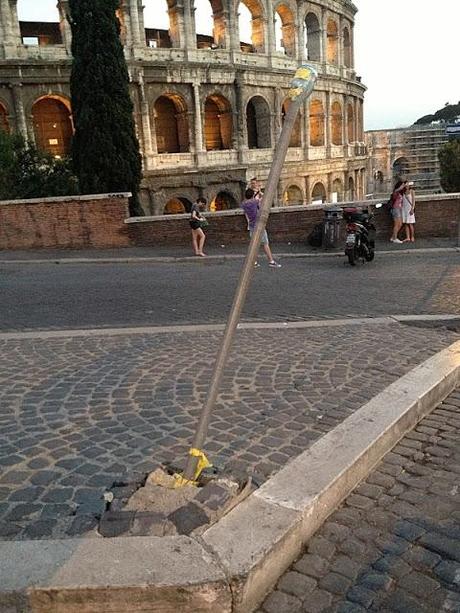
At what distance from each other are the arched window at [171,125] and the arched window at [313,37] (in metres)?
10.3

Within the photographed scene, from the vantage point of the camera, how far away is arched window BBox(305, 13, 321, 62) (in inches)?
1303

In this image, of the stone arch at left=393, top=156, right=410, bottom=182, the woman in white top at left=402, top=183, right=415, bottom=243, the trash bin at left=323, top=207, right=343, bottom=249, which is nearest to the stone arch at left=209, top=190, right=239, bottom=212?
the trash bin at left=323, top=207, right=343, bottom=249

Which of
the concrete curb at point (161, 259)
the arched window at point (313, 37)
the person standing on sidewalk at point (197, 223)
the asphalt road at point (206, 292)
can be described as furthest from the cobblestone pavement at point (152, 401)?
the arched window at point (313, 37)

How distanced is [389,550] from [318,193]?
3371cm

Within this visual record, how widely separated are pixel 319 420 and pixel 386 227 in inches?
539

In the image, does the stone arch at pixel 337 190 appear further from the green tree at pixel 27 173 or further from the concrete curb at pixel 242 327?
the concrete curb at pixel 242 327

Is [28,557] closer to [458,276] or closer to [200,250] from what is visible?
[458,276]

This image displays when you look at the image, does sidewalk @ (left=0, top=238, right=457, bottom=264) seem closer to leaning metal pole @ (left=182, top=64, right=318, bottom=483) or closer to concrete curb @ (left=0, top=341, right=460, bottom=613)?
leaning metal pole @ (left=182, top=64, right=318, bottom=483)

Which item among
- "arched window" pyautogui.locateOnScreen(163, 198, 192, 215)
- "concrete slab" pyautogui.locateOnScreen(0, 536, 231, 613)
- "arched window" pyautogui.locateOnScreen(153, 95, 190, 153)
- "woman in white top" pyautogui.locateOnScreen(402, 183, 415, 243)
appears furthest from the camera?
"arched window" pyautogui.locateOnScreen(163, 198, 192, 215)

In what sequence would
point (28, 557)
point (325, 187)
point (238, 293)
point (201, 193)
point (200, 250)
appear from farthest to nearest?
point (325, 187), point (201, 193), point (200, 250), point (238, 293), point (28, 557)

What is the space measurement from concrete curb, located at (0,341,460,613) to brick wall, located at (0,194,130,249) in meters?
13.6

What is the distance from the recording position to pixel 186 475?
9.45 ft

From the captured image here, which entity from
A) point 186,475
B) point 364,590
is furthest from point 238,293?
point 364,590

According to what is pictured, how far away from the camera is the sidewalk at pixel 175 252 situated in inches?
554
